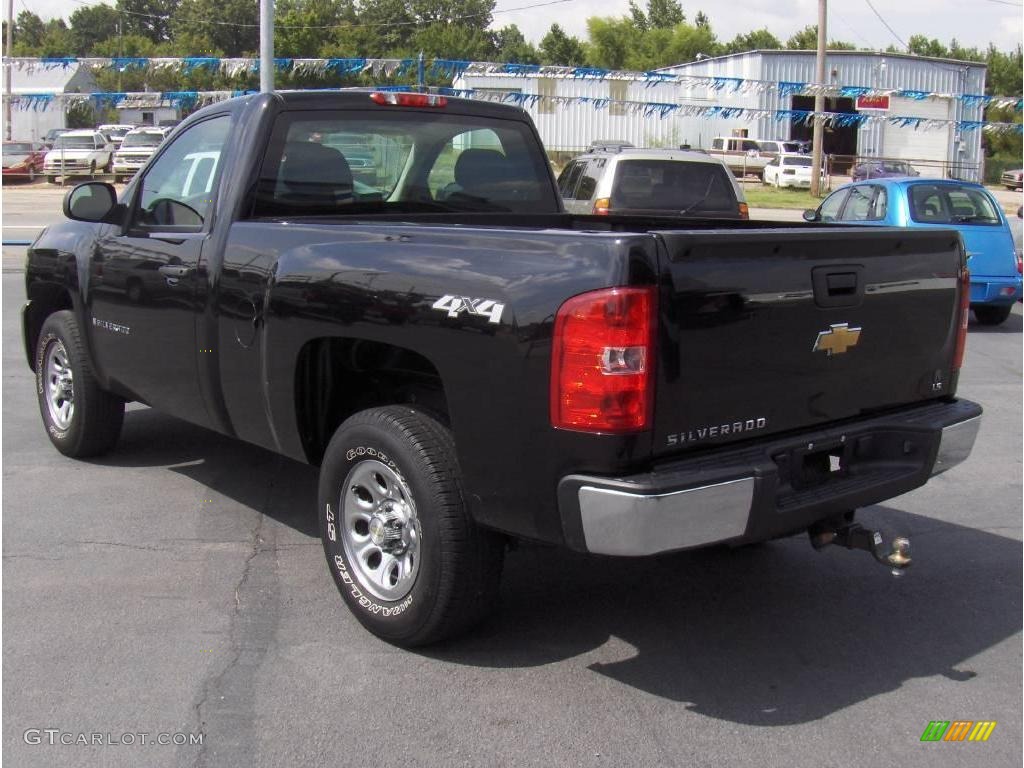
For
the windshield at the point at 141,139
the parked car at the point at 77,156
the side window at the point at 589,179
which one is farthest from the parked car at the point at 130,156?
the side window at the point at 589,179

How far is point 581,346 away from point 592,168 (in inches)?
430

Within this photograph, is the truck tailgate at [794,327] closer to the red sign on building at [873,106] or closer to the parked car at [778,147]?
the parked car at [778,147]

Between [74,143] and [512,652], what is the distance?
38263 mm

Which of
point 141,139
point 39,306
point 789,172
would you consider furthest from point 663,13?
point 39,306

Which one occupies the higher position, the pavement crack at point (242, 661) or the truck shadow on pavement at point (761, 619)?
the pavement crack at point (242, 661)

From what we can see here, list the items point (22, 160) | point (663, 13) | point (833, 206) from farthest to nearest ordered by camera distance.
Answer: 1. point (663, 13)
2. point (22, 160)
3. point (833, 206)

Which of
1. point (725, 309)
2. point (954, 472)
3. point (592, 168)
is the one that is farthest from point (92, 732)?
point (592, 168)

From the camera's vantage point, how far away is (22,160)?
38406mm

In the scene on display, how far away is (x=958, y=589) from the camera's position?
15.6 ft

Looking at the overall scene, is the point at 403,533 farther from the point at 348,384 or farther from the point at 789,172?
the point at 789,172

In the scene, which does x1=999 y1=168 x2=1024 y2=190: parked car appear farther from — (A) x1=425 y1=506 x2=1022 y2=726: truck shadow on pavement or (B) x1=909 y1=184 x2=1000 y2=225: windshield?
(A) x1=425 y1=506 x2=1022 y2=726: truck shadow on pavement

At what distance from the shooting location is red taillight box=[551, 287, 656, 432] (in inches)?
128

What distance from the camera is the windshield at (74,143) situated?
3803cm

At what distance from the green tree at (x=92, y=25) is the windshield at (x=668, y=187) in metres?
109
